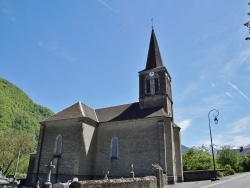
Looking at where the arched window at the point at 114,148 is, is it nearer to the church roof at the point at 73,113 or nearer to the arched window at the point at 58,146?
the church roof at the point at 73,113

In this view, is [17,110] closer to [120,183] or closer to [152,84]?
[152,84]

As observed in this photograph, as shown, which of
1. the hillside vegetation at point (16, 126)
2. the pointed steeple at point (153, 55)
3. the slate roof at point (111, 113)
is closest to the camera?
the slate roof at point (111, 113)

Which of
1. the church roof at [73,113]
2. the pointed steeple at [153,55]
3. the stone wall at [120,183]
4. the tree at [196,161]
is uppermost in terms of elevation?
the pointed steeple at [153,55]

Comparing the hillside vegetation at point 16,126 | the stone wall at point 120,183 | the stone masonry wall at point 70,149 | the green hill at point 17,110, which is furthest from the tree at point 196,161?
the green hill at point 17,110

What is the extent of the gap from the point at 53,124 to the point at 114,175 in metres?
10.4

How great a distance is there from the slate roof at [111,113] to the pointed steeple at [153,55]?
6.35 m

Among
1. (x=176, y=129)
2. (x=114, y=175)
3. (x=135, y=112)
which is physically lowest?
(x=114, y=175)

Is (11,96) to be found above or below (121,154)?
above

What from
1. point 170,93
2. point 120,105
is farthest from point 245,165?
point 120,105

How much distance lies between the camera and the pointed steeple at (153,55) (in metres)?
32.1

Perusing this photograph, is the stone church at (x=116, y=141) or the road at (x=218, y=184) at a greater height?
the stone church at (x=116, y=141)

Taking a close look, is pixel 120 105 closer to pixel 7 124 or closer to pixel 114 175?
pixel 114 175

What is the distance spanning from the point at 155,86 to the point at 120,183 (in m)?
18.7

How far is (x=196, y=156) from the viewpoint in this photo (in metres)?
46.6
